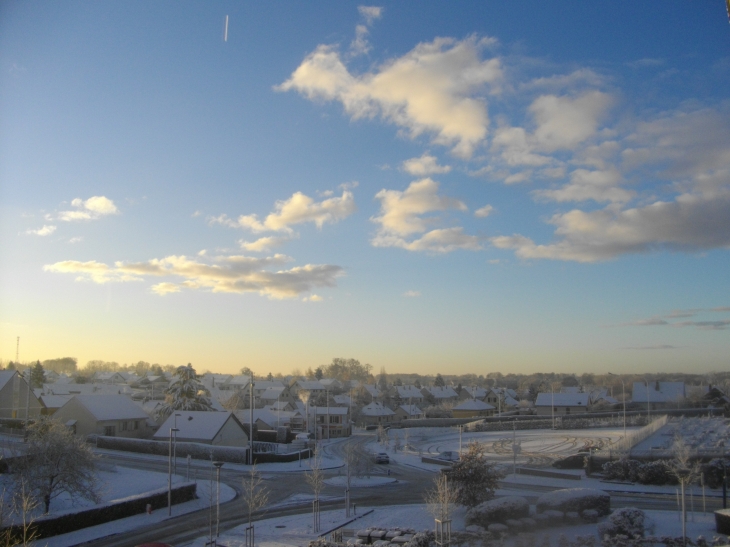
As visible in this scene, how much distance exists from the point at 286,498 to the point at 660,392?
101453 millimetres

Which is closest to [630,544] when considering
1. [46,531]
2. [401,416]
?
[46,531]

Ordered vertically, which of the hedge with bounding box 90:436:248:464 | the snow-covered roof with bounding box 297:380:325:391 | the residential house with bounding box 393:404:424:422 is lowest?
the residential house with bounding box 393:404:424:422

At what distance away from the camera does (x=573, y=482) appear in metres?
43.3

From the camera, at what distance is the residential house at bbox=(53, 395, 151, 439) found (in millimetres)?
60750

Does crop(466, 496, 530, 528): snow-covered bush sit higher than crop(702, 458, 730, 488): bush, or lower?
higher

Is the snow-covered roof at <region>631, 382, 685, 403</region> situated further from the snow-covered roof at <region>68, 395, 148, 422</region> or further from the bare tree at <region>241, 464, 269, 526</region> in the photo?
the snow-covered roof at <region>68, 395, 148, 422</region>

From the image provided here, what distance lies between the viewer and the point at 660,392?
4503 inches

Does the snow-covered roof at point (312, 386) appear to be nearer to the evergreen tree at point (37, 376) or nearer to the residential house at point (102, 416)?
the evergreen tree at point (37, 376)

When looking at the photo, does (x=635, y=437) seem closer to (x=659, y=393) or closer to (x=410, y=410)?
(x=659, y=393)

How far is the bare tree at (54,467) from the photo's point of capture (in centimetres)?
2892

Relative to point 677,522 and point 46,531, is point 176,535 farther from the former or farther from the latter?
point 677,522

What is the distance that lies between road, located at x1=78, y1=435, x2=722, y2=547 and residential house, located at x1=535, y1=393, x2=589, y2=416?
221 feet

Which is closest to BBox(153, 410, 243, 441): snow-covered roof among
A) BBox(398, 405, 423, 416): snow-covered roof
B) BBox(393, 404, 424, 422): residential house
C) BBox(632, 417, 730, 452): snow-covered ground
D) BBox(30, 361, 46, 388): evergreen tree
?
BBox(632, 417, 730, 452): snow-covered ground

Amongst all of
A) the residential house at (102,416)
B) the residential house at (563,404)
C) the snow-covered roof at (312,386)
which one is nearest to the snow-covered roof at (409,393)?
the snow-covered roof at (312,386)
